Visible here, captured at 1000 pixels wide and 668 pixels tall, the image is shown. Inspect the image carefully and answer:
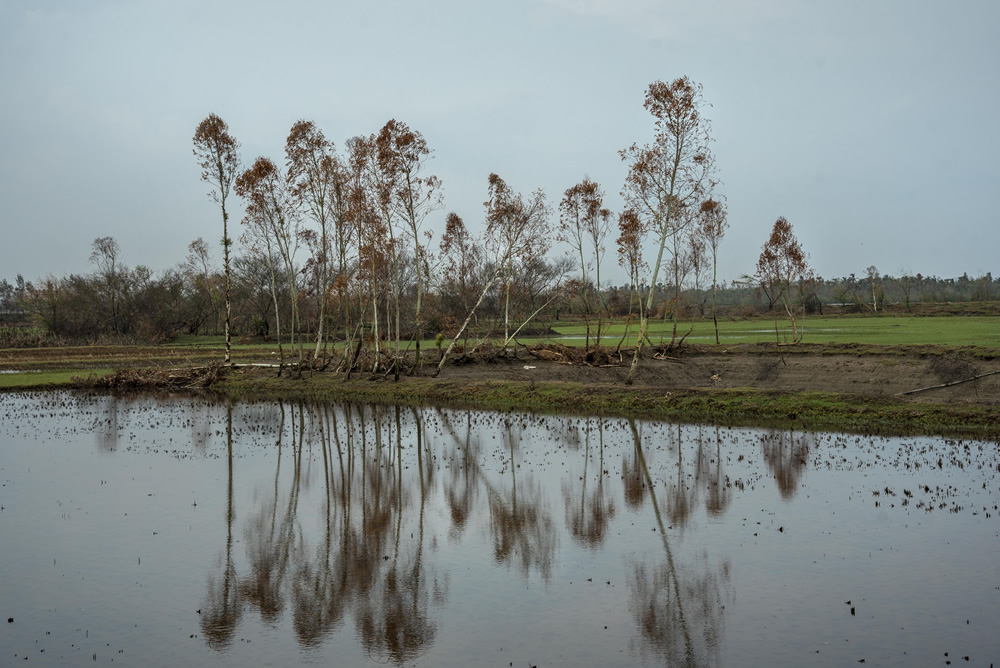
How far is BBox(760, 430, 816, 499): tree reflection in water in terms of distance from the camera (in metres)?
19.4

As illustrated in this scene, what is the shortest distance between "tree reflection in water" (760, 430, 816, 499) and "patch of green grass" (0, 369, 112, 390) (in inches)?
1504

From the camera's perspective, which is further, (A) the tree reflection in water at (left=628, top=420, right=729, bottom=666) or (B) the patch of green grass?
(B) the patch of green grass

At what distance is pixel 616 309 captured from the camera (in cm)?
10531

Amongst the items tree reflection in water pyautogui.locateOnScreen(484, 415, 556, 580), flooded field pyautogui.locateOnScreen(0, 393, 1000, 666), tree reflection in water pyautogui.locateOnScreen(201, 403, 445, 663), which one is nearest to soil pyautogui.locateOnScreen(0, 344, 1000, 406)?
flooded field pyautogui.locateOnScreen(0, 393, 1000, 666)

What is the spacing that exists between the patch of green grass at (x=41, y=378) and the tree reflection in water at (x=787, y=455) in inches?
1504

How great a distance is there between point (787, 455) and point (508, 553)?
11420mm

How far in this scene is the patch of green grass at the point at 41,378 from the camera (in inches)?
1758

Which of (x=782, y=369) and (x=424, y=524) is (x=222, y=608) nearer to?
(x=424, y=524)

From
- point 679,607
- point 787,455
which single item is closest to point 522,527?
point 679,607

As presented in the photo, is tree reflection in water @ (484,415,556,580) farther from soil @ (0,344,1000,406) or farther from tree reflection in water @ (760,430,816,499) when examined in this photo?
soil @ (0,344,1000,406)

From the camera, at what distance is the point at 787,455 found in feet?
74.8

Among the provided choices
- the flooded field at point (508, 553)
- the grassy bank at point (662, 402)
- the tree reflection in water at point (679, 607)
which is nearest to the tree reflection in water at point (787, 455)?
the flooded field at point (508, 553)

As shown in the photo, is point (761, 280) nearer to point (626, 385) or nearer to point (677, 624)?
point (626, 385)

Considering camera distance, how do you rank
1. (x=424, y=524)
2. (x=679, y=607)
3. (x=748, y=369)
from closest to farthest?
(x=679, y=607) < (x=424, y=524) < (x=748, y=369)
